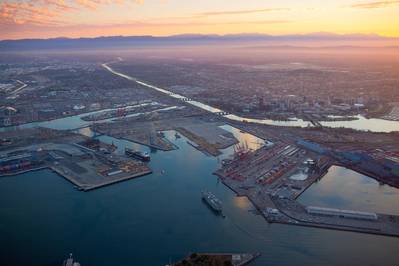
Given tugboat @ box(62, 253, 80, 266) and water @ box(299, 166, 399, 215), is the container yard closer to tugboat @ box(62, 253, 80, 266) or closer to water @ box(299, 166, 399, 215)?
tugboat @ box(62, 253, 80, 266)

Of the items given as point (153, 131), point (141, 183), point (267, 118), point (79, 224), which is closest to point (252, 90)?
point (267, 118)

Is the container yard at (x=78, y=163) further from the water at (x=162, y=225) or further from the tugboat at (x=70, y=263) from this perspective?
the tugboat at (x=70, y=263)

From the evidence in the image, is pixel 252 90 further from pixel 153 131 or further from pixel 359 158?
pixel 359 158

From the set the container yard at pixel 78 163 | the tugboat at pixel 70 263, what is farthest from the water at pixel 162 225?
the container yard at pixel 78 163

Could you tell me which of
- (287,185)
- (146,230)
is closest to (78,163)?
(146,230)

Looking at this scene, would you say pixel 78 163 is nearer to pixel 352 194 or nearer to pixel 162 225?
pixel 162 225
